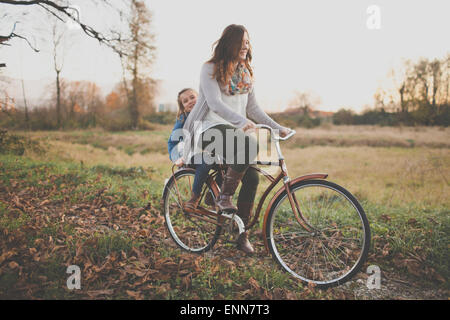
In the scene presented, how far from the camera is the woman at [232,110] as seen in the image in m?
2.39

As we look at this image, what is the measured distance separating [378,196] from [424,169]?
114 cm

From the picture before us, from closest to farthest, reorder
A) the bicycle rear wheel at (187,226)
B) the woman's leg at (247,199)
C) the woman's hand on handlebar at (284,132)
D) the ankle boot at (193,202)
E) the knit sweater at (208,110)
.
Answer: the knit sweater at (208,110) → the woman's hand on handlebar at (284,132) → the woman's leg at (247,199) → the ankle boot at (193,202) → the bicycle rear wheel at (187,226)

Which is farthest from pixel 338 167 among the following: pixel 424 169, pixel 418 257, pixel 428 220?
pixel 418 257

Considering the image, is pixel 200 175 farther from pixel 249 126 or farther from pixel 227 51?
pixel 227 51

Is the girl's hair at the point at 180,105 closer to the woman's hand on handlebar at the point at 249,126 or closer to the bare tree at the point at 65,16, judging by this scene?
the woman's hand on handlebar at the point at 249,126

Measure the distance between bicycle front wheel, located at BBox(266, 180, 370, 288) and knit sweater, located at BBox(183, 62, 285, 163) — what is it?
26.1 inches

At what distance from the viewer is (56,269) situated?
8.02ft

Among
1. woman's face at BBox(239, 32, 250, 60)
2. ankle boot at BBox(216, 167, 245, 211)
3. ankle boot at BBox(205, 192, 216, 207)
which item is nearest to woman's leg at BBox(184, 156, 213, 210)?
ankle boot at BBox(205, 192, 216, 207)

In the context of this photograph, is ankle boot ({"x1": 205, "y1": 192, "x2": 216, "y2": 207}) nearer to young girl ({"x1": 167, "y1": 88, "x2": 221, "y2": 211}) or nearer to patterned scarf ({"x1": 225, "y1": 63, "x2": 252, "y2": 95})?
young girl ({"x1": 167, "y1": 88, "x2": 221, "y2": 211})

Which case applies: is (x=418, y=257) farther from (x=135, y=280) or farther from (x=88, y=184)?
(x=88, y=184)

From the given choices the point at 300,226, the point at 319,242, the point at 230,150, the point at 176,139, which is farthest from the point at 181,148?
the point at 319,242

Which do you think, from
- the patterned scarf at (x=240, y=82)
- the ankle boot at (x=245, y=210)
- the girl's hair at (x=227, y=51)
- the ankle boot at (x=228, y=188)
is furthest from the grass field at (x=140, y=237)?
the girl's hair at (x=227, y=51)
